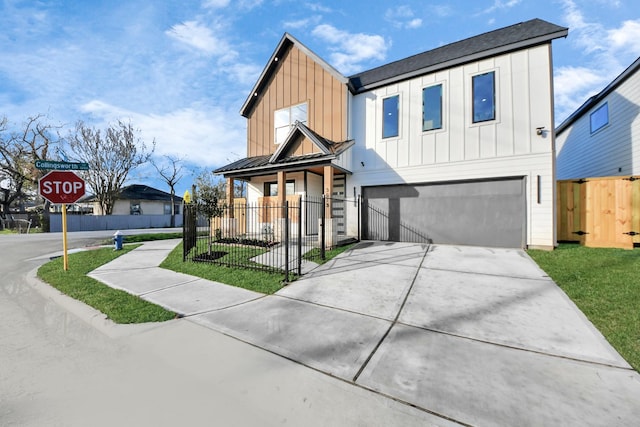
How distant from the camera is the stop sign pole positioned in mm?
7055

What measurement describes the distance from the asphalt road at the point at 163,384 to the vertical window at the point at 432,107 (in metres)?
10.1

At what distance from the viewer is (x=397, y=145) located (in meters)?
10.5

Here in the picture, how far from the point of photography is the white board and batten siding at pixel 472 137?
8258 millimetres

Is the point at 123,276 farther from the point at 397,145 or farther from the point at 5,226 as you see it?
the point at 5,226

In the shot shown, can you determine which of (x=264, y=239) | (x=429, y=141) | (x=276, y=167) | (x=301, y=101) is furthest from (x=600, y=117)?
(x=264, y=239)

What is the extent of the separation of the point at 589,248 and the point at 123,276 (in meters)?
13.8

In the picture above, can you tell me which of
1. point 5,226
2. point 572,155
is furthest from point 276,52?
point 5,226

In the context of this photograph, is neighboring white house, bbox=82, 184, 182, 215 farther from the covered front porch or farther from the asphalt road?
the asphalt road

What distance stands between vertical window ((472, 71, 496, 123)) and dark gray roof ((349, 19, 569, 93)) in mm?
771

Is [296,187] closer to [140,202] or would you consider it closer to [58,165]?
[58,165]

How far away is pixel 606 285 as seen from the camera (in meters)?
4.79

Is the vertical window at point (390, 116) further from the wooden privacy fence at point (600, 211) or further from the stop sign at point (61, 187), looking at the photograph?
the stop sign at point (61, 187)

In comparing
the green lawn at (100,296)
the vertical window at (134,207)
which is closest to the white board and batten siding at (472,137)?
the green lawn at (100,296)

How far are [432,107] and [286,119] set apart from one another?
6.84 m
